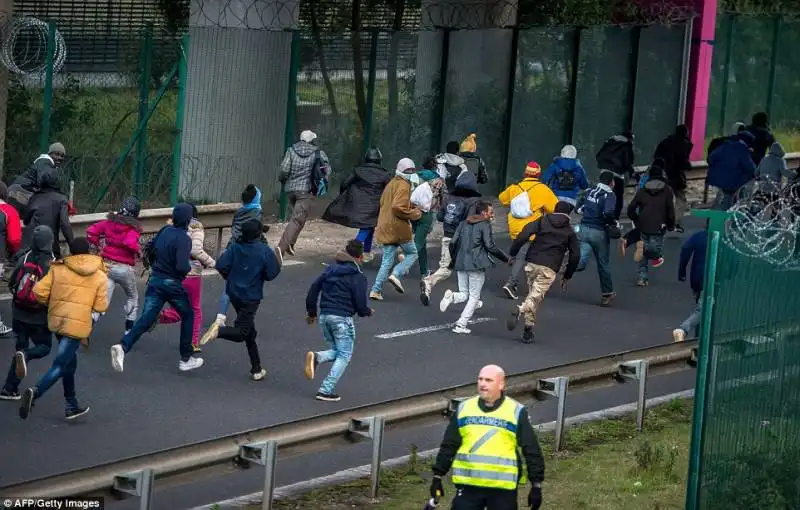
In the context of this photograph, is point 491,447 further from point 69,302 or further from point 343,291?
point 69,302

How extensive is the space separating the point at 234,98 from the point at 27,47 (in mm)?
3212

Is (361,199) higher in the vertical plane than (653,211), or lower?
lower

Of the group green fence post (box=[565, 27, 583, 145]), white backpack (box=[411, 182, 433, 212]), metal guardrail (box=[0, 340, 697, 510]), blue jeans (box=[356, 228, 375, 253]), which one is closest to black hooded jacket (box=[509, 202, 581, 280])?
white backpack (box=[411, 182, 433, 212])

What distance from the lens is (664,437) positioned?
45.8 feet

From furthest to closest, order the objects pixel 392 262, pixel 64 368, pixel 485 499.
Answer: pixel 392 262 → pixel 64 368 → pixel 485 499

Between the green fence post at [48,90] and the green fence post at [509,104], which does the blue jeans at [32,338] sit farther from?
the green fence post at [509,104]

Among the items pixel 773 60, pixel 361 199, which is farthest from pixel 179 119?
pixel 773 60

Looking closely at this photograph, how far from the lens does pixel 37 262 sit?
13.8 meters

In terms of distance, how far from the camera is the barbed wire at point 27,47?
20.3 meters

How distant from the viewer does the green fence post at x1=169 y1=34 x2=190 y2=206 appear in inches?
847

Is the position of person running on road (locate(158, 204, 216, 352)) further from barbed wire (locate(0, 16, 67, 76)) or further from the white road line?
barbed wire (locate(0, 16, 67, 76))

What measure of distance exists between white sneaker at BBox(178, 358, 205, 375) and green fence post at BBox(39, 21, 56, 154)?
629cm

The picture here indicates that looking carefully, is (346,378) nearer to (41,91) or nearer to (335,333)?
(335,333)

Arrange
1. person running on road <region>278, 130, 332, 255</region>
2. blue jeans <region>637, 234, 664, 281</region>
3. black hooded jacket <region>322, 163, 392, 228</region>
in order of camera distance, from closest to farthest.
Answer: black hooded jacket <region>322, 163, 392, 228</region> < blue jeans <region>637, 234, 664, 281</region> < person running on road <region>278, 130, 332, 255</region>
